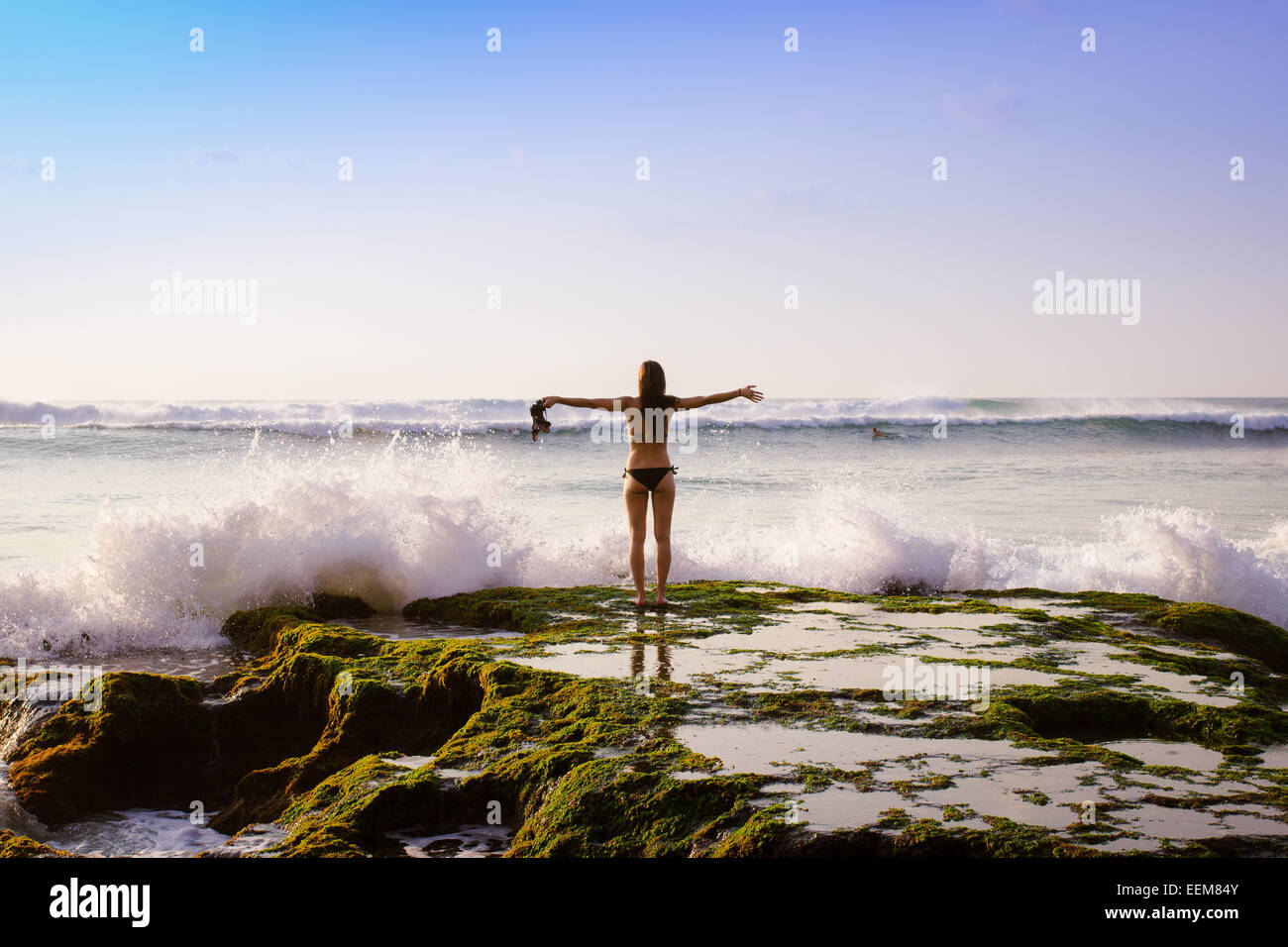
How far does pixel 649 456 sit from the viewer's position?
327 inches

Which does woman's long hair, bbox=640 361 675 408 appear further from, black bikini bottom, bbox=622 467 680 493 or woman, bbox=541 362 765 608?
black bikini bottom, bbox=622 467 680 493

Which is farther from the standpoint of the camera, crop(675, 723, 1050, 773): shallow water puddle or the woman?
the woman

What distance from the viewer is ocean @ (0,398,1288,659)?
31.1 feet

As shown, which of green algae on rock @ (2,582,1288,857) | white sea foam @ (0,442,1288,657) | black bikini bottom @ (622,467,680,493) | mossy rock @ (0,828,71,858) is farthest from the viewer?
white sea foam @ (0,442,1288,657)

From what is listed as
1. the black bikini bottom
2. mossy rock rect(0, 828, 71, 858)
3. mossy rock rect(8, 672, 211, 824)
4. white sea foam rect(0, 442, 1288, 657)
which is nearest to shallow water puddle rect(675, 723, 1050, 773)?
mossy rock rect(0, 828, 71, 858)

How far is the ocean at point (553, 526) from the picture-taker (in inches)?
373

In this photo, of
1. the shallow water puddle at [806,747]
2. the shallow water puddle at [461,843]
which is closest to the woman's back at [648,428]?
the shallow water puddle at [806,747]

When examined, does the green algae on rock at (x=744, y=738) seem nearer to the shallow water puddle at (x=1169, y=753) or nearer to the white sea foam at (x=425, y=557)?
the shallow water puddle at (x=1169, y=753)

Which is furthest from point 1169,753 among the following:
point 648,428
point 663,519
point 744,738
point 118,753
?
point 118,753

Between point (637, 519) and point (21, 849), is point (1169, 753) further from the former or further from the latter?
point (21, 849)

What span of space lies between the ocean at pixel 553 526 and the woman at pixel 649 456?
253 centimetres

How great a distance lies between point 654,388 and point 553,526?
727 cm

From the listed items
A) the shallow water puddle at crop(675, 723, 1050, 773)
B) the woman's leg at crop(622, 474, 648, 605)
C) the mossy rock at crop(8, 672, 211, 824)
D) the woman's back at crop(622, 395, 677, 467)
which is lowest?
the mossy rock at crop(8, 672, 211, 824)
